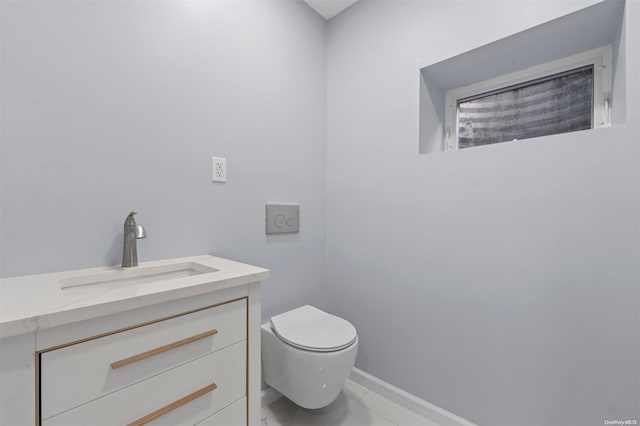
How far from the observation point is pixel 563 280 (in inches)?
40.9

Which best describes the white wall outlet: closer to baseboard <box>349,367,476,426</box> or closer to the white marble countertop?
the white marble countertop

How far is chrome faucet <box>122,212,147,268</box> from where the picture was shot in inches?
38.3

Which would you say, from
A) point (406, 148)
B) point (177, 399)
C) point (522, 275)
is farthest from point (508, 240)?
point (177, 399)

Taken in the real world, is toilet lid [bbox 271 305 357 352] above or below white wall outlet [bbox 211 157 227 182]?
below

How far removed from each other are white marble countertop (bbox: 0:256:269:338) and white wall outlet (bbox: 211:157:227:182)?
0.51 m

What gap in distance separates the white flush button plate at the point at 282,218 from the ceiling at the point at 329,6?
4.33ft

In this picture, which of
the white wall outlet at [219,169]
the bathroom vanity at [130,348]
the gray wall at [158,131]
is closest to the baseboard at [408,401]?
the gray wall at [158,131]

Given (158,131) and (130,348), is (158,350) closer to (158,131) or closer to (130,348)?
(130,348)

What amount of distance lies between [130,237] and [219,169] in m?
0.49

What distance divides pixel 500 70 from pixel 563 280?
3.54ft

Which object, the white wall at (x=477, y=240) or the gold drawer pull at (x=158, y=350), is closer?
the gold drawer pull at (x=158, y=350)

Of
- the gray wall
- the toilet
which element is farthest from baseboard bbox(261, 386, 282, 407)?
the gray wall

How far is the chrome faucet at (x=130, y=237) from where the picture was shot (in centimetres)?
97

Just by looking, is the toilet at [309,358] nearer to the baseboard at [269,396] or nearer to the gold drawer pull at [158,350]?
the baseboard at [269,396]
